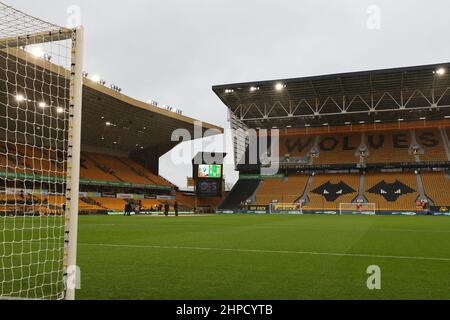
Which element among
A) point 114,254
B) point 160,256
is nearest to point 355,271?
point 160,256

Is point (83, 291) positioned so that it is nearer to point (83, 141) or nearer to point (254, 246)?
point (254, 246)

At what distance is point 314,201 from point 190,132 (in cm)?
1798

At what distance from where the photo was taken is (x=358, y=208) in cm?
4303

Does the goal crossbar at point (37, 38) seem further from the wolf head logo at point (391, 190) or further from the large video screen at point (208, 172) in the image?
the wolf head logo at point (391, 190)

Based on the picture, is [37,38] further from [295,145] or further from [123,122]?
[295,145]

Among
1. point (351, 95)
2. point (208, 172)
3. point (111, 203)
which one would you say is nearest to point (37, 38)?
point (208, 172)

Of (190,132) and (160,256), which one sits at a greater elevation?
(190,132)

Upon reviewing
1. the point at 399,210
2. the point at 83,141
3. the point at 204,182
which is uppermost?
the point at 83,141

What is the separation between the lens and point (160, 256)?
809 cm

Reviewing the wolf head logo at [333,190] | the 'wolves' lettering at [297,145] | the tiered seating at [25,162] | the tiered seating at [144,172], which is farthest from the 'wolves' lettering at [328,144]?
the tiered seating at [25,162]

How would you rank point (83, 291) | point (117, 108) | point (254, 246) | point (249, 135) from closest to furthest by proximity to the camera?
point (83, 291) → point (254, 246) → point (117, 108) → point (249, 135)

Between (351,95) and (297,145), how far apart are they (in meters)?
13.5
